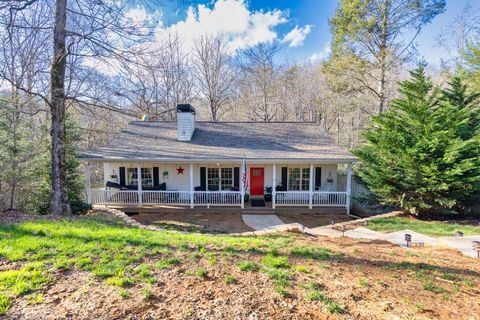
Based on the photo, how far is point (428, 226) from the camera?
8602mm

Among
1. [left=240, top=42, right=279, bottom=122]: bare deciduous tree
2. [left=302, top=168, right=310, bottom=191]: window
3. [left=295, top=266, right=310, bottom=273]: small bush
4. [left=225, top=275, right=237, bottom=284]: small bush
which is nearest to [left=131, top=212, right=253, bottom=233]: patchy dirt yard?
[left=302, top=168, right=310, bottom=191]: window

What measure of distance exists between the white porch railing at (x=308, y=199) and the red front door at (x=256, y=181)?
148 centimetres

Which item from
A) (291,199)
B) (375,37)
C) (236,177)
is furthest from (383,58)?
(236,177)

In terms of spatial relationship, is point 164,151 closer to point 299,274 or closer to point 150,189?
point 150,189

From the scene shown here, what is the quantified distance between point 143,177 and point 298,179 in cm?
828

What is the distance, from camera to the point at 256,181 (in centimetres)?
1334

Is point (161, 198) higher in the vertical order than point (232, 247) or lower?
lower

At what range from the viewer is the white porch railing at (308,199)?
11961mm

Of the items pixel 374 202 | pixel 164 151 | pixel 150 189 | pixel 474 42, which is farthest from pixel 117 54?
pixel 474 42

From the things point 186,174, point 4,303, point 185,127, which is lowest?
point 4,303

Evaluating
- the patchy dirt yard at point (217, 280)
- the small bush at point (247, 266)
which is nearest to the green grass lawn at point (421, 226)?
the patchy dirt yard at point (217, 280)

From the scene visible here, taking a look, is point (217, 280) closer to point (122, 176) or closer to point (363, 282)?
point (363, 282)

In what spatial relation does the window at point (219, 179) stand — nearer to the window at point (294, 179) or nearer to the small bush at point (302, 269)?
the window at point (294, 179)

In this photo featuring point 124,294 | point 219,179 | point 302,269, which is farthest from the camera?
point 219,179
